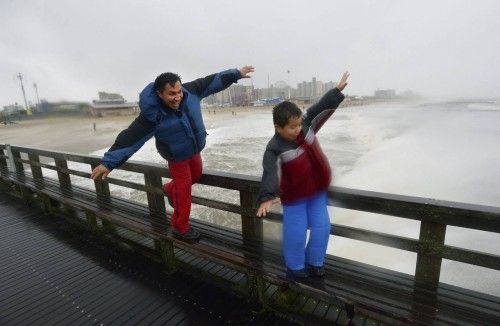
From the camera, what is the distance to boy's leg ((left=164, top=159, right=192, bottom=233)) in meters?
2.99

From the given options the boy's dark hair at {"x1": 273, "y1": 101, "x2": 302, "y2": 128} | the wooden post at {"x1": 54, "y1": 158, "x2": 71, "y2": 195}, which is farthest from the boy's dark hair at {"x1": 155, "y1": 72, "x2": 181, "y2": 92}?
the wooden post at {"x1": 54, "y1": 158, "x2": 71, "y2": 195}

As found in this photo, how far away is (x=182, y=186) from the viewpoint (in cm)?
302

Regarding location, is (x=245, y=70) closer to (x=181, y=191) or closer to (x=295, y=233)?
(x=181, y=191)

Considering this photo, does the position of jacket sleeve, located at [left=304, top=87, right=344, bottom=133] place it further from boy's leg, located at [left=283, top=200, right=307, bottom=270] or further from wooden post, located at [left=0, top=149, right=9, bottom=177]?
wooden post, located at [left=0, top=149, right=9, bottom=177]

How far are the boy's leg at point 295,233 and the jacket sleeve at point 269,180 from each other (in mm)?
240

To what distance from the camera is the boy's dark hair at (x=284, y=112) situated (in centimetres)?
216

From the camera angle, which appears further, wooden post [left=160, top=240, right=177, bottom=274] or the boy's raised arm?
wooden post [left=160, top=240, right=177, bottom=274]

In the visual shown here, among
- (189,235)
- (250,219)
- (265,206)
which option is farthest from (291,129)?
(189,235)

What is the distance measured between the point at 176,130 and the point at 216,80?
0.66m

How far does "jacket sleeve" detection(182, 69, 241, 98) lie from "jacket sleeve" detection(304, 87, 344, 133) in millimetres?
958

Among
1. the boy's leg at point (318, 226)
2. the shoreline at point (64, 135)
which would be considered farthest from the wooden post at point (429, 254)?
the shoreline at point (64, 135)

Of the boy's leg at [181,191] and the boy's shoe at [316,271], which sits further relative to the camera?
the boy's leg at [181,191]

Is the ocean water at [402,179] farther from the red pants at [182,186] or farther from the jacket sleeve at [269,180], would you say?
the red pants at [182,186]

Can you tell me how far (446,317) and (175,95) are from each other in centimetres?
252
